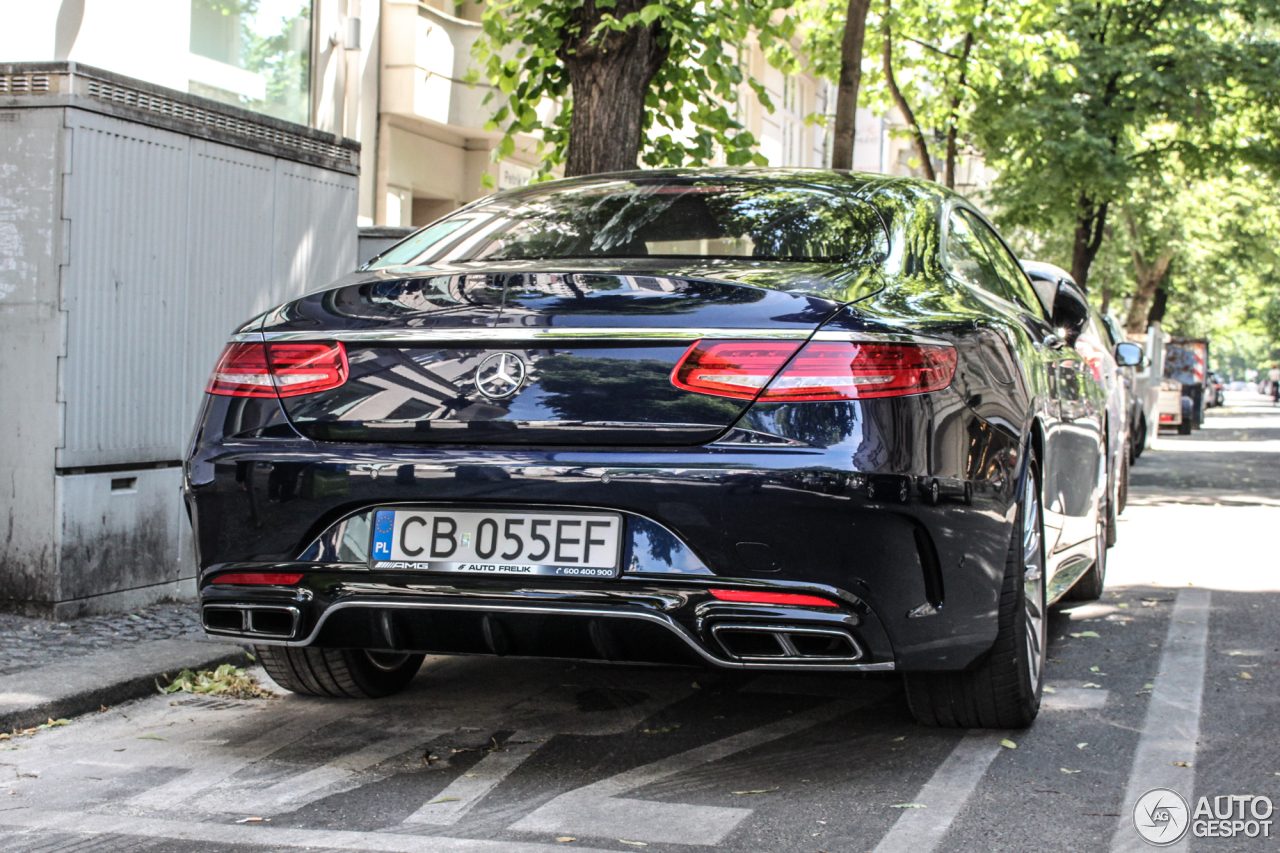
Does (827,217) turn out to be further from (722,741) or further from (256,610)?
(256,610)

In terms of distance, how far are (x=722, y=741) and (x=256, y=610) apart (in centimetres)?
133

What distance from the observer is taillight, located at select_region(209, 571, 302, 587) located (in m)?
3.66

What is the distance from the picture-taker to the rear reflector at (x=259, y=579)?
A: 3664 mm

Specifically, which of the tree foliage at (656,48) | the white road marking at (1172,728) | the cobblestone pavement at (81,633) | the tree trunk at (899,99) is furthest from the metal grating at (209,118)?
the tree trunk at (899,99)

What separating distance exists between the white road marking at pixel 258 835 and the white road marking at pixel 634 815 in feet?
0.46

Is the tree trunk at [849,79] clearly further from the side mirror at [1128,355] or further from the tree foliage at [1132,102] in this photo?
the tree foliage at [1132,102]

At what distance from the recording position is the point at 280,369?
3.74 metres

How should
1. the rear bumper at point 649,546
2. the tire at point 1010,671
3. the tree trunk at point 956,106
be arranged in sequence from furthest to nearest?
1. the tree trunk at point 956,106
2. the tire at point 1010,671
3. the rear bumper at point 649,546

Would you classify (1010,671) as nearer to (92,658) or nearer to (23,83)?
(92,658)

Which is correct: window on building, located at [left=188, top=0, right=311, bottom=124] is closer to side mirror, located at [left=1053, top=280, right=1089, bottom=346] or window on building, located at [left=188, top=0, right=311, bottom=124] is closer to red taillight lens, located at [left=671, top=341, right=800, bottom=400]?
side mirror, located at [left=1053, top=280, right=1089, bottom=346]

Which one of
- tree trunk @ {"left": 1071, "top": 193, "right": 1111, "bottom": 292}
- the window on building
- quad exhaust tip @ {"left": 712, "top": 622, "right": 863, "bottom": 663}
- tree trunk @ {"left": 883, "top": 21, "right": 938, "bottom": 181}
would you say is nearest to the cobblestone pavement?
quad exhaust tip @ {"left": 712, "top": 622, "right": 863, "bottom": 663}

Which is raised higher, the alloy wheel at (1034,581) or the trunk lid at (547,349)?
the trunk lid at (547,349)

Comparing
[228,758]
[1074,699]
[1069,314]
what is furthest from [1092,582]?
[228,758]

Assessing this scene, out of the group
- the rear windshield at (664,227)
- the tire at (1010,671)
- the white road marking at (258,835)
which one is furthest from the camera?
the rear windshield at (664,227)
